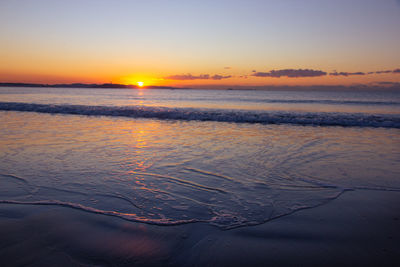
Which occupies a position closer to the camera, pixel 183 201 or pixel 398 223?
pixel 398 223

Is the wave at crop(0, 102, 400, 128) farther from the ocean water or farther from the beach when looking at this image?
the beach

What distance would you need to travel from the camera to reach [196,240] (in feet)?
9.69

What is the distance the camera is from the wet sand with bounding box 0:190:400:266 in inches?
102

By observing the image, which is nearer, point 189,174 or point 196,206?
point 196,206

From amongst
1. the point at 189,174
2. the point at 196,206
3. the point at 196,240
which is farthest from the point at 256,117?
the point at 196,240

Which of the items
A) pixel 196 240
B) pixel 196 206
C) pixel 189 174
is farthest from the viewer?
pixel 189 174

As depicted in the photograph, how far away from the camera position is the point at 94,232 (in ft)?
10.2

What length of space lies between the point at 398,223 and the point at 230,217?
225 cm

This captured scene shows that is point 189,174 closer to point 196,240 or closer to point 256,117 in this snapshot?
point 196,240

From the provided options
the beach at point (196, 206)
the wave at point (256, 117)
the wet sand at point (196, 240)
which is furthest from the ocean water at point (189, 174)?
the wave at point (256, 117)

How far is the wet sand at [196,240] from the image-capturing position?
2.59 m

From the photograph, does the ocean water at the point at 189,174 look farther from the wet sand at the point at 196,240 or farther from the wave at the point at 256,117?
the wave at the point at 256,117

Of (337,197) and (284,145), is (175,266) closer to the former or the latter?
(337,197)

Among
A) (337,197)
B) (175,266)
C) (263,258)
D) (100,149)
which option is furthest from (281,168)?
A: (100,149)
